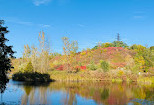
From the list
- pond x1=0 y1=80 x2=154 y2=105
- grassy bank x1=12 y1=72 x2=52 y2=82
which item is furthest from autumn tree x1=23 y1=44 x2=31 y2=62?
pond x1=0 y1=80 x2=154 y2=105

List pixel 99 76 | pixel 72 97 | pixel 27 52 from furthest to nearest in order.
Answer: pixel 27 52, pixel 99 76, pixel 72 97

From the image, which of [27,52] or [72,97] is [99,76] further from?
[27,52]

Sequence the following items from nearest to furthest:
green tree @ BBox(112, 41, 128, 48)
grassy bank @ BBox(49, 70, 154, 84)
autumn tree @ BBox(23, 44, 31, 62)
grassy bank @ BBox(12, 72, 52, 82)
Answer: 1. grassy bank @ BBox(12, 72, 52, 82)
2. grassy bank @ BBox(49, 70, 154, 84)
3. autumn tree @ BBox(23, 44, 31, 62)
4. green tree @ BBox(112, 41, 128, 48)

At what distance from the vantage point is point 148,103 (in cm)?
1612

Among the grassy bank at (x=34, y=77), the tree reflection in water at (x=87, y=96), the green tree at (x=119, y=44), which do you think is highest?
the green tree at (x=119, y=44)

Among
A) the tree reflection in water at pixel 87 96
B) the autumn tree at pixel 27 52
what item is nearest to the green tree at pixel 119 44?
the autumn tree at pixel 27 52

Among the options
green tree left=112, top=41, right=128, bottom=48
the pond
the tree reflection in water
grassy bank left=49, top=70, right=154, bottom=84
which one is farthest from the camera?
green tree left=112, top=41, right=128, bottom=48

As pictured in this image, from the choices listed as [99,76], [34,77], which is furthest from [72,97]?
[99,76]

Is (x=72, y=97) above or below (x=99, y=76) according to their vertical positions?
below

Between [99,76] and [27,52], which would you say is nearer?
[99,76]

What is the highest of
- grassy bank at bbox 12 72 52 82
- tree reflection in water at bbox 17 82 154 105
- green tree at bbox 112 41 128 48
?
green tree at bbox 112 41 128 48

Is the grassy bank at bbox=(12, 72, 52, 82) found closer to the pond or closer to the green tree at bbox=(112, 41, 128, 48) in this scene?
the pond

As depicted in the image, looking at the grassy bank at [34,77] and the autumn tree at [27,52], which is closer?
the grassy bank at [34,77]

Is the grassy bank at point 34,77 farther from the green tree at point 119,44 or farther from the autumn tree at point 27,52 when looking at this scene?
the green tree at point 119,44
